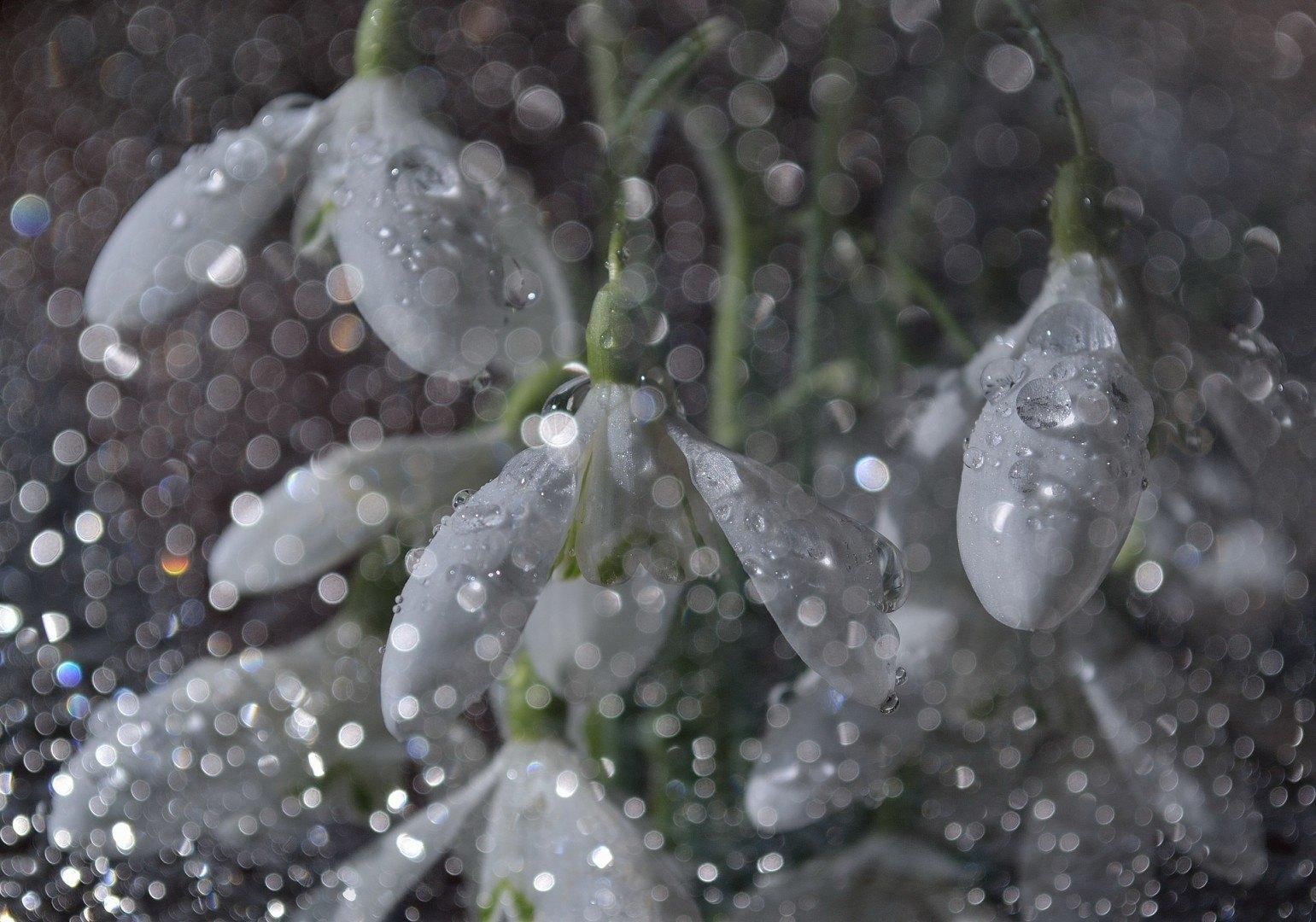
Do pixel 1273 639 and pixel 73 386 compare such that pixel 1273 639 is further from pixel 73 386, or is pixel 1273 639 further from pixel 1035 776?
pixel 73 386

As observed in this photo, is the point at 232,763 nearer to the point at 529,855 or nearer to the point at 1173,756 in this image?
the point at 529,855

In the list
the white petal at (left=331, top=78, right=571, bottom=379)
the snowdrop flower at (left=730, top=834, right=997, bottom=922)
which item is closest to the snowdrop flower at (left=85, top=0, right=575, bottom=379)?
the white petal at (left=331, top=78, right=571, bottom=379)

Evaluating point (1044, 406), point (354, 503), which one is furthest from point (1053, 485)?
point (354, 503)

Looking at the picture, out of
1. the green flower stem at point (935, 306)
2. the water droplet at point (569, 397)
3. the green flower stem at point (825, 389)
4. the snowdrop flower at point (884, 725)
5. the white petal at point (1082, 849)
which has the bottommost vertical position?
the white petal at point (1082, 849)

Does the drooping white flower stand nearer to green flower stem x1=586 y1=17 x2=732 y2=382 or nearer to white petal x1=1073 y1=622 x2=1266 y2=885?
green flower stem x1=586 y1=17 x2=732 y2=382

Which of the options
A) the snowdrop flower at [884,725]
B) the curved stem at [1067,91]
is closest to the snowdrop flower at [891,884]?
the snowdrop flower at [884,725]

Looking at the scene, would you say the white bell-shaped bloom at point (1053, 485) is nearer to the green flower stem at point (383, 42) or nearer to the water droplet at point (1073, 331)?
the water droplet at point (1073, 331)

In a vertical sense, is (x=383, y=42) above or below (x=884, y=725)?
above

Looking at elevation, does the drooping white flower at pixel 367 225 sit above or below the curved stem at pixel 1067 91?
above

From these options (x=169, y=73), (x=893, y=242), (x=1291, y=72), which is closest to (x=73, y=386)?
(x=169, y=73)
